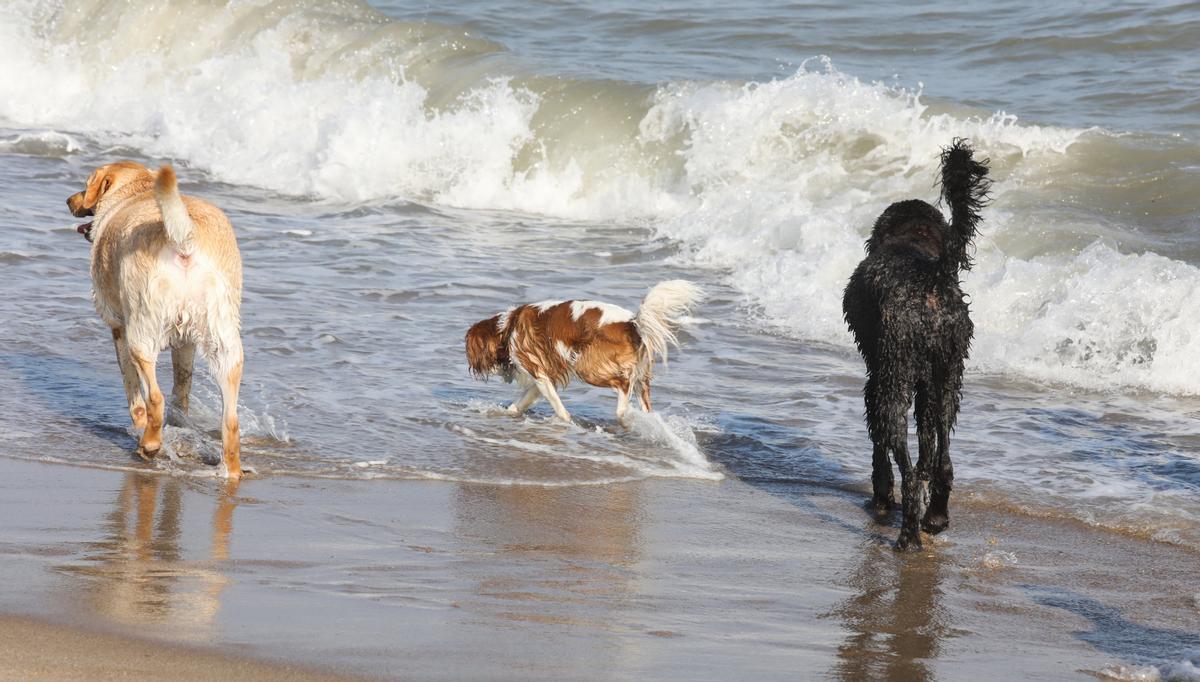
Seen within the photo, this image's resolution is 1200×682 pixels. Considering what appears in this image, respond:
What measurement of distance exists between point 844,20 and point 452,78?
5.80 meters

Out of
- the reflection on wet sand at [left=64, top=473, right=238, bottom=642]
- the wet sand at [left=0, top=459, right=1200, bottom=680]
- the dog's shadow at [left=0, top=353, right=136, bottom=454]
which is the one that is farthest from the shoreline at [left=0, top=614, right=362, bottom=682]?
the dog's shadow at [left=0, top=353, right=136, bottom=454]

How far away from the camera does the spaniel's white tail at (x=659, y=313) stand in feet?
23.6

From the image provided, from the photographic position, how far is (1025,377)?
8812mm

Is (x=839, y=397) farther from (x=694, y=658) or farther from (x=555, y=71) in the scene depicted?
(x=555, y=71)

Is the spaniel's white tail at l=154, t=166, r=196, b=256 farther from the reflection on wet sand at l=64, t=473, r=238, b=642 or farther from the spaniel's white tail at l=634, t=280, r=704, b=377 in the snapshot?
the spaniel's white tail at l=634, t=280, r=704, b=377

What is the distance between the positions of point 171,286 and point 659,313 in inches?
97.8

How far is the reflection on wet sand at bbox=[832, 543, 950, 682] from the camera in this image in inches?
171

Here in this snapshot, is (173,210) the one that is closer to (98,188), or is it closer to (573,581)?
(98,188)

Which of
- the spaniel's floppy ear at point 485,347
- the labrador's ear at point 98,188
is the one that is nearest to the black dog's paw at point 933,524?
the spaniel's floppy ear at point 485,347

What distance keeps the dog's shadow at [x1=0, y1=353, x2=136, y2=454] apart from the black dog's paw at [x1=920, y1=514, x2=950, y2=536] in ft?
12.1

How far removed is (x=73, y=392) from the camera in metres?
7.65

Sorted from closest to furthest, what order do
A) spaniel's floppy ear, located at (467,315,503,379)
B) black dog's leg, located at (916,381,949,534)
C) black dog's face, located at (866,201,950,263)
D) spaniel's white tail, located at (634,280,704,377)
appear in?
black dog's leg, located at (916,381,949,534) < black dog's face, located at (866,201,950,263) < spaniel's white tail, located at (634,280,704,377) < spaniel's floppy ear, located at (467,315,503,379)

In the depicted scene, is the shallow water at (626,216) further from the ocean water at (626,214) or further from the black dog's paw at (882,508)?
the black dog's paw at (882,508)

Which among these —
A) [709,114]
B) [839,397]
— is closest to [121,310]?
[839,397]
